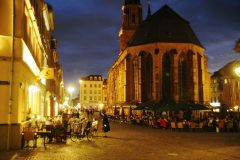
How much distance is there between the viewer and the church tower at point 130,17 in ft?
295

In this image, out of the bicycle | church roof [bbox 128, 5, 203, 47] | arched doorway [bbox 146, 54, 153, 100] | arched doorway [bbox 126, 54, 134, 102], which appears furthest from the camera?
arched doorway [bbox 126, 54, 134, 102]

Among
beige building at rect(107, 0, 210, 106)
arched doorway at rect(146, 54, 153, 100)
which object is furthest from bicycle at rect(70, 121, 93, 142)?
arched doorway at rect(146, 54, 153, 100)

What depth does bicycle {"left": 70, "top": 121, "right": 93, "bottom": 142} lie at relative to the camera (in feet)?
78.1

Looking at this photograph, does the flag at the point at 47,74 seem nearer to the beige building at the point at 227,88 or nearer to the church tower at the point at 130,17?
the beige building at the point at 227,88

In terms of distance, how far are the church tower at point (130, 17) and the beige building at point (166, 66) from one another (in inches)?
762

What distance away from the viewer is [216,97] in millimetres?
97188

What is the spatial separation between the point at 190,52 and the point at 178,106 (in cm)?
2973

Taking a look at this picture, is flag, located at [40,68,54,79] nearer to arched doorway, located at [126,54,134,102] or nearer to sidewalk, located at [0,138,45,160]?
sidewalk, located at [0,138,45,160]

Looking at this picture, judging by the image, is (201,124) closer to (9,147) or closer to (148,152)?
(148,152)

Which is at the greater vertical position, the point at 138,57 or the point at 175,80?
the point at 138,57

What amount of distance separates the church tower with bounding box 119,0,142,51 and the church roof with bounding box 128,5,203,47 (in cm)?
1550

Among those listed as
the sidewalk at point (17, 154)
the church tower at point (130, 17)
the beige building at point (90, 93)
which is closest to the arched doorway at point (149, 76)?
the church tower at point (130, 17)

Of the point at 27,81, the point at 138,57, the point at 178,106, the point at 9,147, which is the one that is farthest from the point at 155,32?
the point at 9,147

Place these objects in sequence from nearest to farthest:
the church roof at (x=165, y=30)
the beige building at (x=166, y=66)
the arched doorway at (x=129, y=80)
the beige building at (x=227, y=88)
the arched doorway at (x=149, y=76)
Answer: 1. the beige building at (x=166, y=66)
2. the arched doorway at (x=149, y=76)
3. the church roof at (x=165, y=30)
4. the arched doorway at (x=129, y=80)
5. the beige building at (x=227, y=88)
